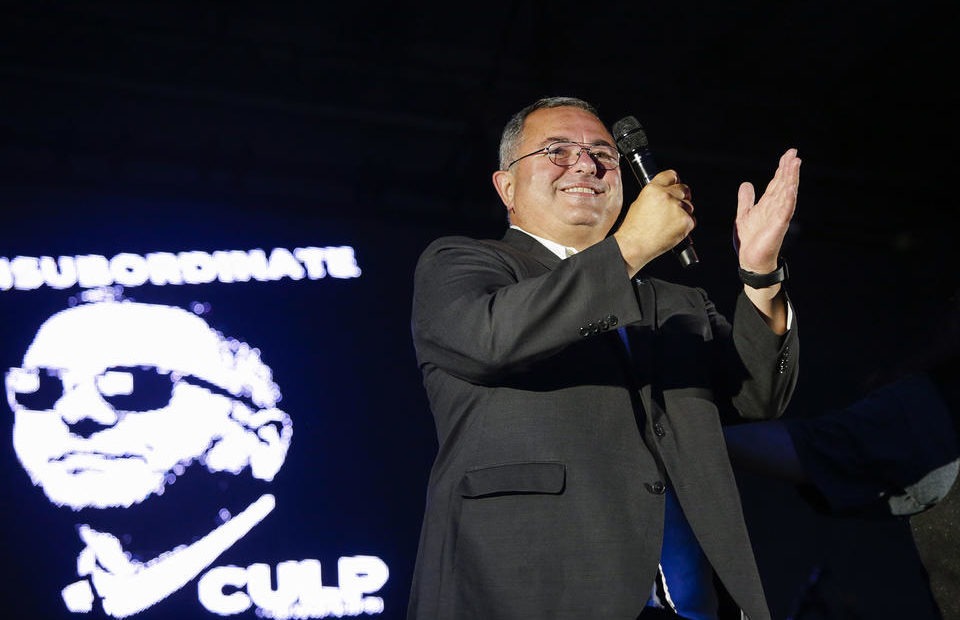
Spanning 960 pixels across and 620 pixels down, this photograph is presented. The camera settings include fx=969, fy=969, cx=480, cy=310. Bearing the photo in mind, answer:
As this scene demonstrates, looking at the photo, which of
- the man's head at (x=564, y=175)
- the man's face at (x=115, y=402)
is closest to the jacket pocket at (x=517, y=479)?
the man's head at (x=564, y=175)

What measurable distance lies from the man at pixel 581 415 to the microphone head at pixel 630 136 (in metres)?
0.19

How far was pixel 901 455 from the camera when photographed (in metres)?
1.86

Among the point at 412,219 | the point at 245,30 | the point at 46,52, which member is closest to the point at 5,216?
the point at 46,52

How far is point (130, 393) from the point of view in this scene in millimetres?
4281

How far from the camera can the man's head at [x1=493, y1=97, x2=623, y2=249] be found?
169 cm

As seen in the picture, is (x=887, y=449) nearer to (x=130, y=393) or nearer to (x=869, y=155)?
(x=130, y=393)

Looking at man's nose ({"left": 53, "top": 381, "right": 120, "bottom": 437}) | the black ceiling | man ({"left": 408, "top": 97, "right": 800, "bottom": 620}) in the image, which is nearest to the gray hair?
man ({"left": 408, "top": 97, "right": 800, "bottom": 620})

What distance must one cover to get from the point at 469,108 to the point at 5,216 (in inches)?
89.0

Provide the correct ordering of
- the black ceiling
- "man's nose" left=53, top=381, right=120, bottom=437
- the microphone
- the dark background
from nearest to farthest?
the microphone → "man's nose" left=53, top=381, right=120, bottom=437 → the dark background → the black ceiling

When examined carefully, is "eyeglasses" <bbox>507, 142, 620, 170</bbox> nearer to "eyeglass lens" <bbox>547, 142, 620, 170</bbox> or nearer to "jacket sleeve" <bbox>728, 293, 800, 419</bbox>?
"eyeglass lens" <bbox>547, 142, 620, 170</bbox>

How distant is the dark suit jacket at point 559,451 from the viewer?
3.89 ft

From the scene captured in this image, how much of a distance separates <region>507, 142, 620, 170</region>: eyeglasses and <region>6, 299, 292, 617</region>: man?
2.90 metres

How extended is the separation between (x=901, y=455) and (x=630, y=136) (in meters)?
0.85

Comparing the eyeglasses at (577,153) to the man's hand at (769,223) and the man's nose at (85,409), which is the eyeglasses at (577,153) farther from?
the man's nose at (85,409)
